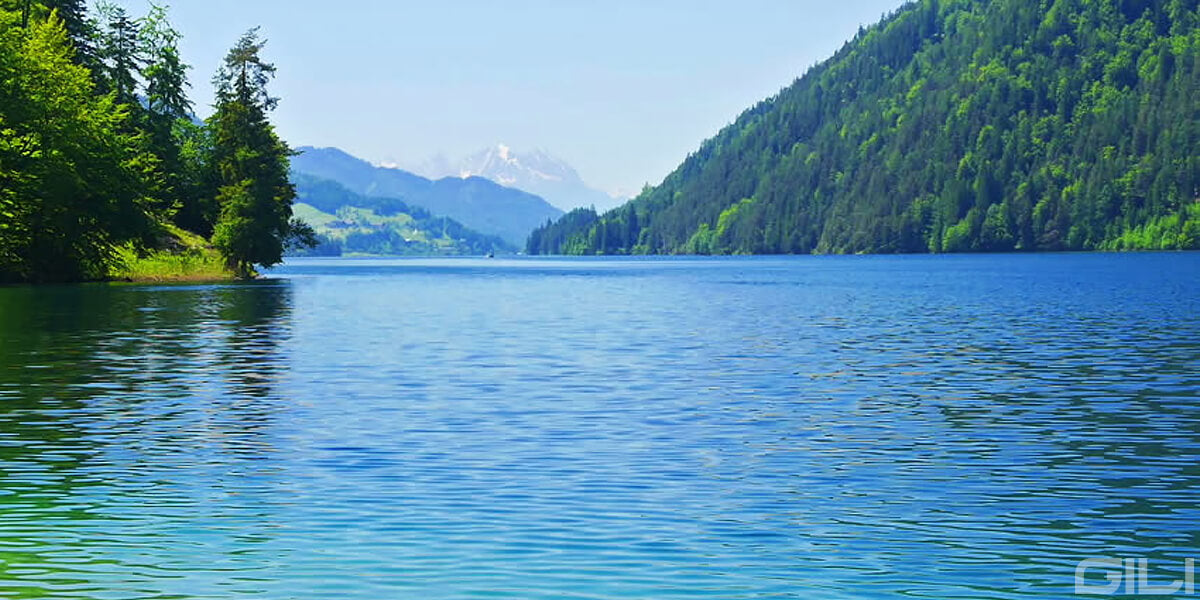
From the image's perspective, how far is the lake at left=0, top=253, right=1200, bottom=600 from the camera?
1931 centimetres

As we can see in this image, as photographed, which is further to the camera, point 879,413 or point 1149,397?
point 1149,397

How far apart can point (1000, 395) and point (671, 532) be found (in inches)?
863

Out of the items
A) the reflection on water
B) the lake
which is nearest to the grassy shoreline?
the reflection on water

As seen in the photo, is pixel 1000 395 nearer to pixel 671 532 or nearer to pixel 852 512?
pixel 852 512

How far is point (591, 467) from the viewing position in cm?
2772

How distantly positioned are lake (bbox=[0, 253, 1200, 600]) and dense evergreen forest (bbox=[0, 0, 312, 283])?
4718 cm

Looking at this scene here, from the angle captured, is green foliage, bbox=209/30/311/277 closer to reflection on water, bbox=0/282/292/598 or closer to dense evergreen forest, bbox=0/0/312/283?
dense evergreen forest, bbox=0/0/312/283

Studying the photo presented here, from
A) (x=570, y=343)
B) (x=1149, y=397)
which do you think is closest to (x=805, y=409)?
(x=1149, y=397)

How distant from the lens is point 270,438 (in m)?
32.3

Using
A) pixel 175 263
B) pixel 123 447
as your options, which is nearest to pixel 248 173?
pixel 175 263

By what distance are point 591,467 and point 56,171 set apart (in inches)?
3505

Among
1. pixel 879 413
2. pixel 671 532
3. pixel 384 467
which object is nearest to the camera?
pixel 671 532

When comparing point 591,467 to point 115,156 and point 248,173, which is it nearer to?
point 115,156

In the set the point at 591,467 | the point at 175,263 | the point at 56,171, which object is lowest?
the point at 591,467
